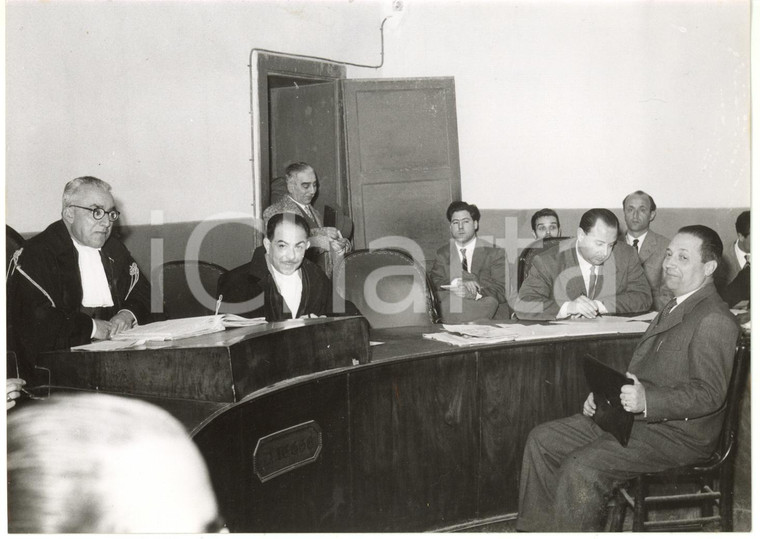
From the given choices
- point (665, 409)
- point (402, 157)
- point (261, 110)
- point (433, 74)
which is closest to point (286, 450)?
point (665, 409)

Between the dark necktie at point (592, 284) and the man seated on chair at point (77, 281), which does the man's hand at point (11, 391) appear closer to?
the man seated on chair at point (77, 281)

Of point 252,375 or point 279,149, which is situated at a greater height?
point 279,149

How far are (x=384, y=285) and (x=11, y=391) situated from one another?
1.76 metres

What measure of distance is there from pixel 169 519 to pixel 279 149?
4.65m

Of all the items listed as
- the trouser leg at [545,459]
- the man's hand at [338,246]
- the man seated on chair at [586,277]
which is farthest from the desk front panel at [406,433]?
the man's hand at [338,246]

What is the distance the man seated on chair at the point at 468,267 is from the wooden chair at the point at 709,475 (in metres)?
2.27

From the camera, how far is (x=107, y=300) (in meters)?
2.89

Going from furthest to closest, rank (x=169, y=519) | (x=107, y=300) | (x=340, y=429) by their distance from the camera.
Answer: (x=107, y=300)
(x=340, y=429)
(x=169, y=519)

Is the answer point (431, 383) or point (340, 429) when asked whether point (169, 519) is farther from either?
point (431, 383)

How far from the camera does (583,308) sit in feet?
10.6

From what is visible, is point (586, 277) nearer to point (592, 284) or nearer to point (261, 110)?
point (592, 284)

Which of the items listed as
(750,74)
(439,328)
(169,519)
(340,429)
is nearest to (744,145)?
(750,74)

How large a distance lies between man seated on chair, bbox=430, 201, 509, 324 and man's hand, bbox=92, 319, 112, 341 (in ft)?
7.96

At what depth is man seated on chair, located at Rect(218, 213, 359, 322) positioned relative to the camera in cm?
294
